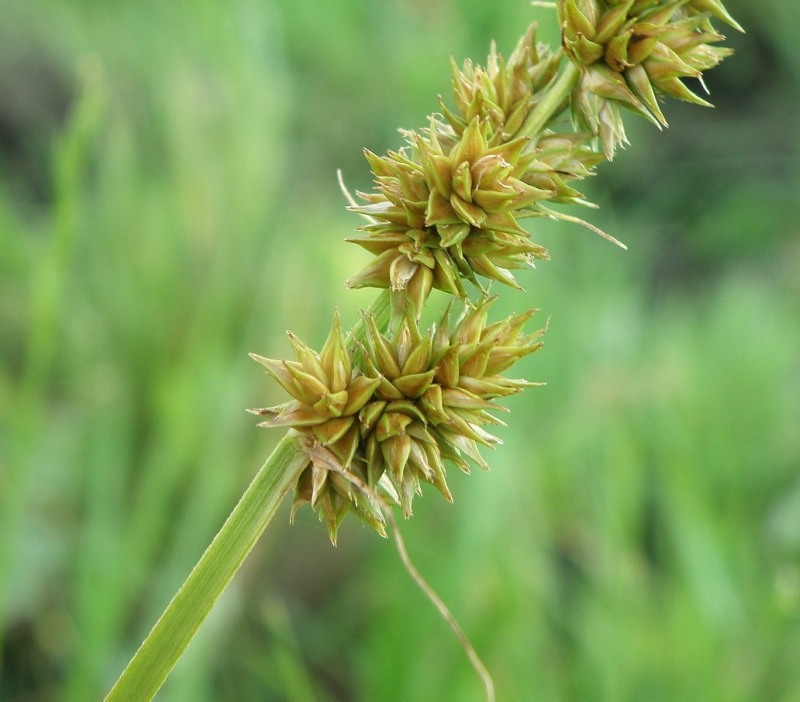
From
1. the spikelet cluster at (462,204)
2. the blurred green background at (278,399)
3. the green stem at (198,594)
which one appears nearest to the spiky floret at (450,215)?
the spikelet cluster at (462,204)

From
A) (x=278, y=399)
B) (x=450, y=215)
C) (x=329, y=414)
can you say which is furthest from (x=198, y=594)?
(x=278, y=399)

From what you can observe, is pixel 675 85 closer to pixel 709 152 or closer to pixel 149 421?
pixel 149 421

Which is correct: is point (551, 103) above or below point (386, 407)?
above

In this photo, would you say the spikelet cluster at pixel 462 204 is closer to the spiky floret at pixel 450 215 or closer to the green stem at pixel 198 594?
the spiky floret at pixel 450 215

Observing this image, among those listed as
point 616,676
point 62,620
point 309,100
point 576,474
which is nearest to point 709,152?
point 309,100

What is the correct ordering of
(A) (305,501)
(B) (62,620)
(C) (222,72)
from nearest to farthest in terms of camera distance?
(A) (305,501) → (B) (62,620) → (C) (222,72)

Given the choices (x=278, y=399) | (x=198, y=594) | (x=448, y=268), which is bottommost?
(x=278, y=399)

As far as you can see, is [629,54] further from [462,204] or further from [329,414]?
[329,414]
